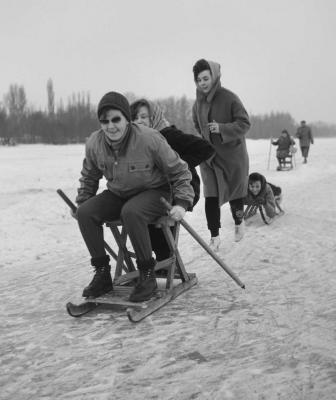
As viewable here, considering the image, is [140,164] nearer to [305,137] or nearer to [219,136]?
[219,136]

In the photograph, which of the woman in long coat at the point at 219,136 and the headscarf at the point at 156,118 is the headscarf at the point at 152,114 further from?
the woman in long coat at the point at 219,136

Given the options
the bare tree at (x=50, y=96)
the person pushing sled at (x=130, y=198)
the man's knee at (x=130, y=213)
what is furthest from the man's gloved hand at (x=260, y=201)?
the bare tree at (x=50, y=96)

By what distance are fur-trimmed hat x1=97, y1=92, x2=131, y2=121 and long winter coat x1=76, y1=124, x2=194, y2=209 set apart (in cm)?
15

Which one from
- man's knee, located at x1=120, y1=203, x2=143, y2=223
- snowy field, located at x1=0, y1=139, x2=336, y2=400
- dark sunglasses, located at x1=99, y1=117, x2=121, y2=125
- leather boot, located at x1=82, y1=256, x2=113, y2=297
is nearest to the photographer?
snowy field, located at x1=0, y1=139, x2=336, y2=400

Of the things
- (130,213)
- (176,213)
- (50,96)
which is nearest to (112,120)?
(130,213)

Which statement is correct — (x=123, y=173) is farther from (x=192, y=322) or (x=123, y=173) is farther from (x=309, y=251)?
(x=309, y=251)

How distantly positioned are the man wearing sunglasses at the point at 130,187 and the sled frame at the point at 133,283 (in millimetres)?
73

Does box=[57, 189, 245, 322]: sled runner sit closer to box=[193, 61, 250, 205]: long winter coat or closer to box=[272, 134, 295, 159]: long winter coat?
box=[193, 61, 250, 205]: long winter coat

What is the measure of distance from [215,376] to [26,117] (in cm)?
6838

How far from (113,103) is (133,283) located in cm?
161

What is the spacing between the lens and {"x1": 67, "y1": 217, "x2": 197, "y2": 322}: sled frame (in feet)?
12.9

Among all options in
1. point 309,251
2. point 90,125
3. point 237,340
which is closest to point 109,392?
point 237,340

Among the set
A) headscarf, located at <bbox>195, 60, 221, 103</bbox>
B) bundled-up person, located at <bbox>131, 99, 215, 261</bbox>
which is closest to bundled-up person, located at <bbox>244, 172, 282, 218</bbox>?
headscarf, located at <bbox>195, 60, 221, 103</bbox>

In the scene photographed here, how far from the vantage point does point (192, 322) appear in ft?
12.3
